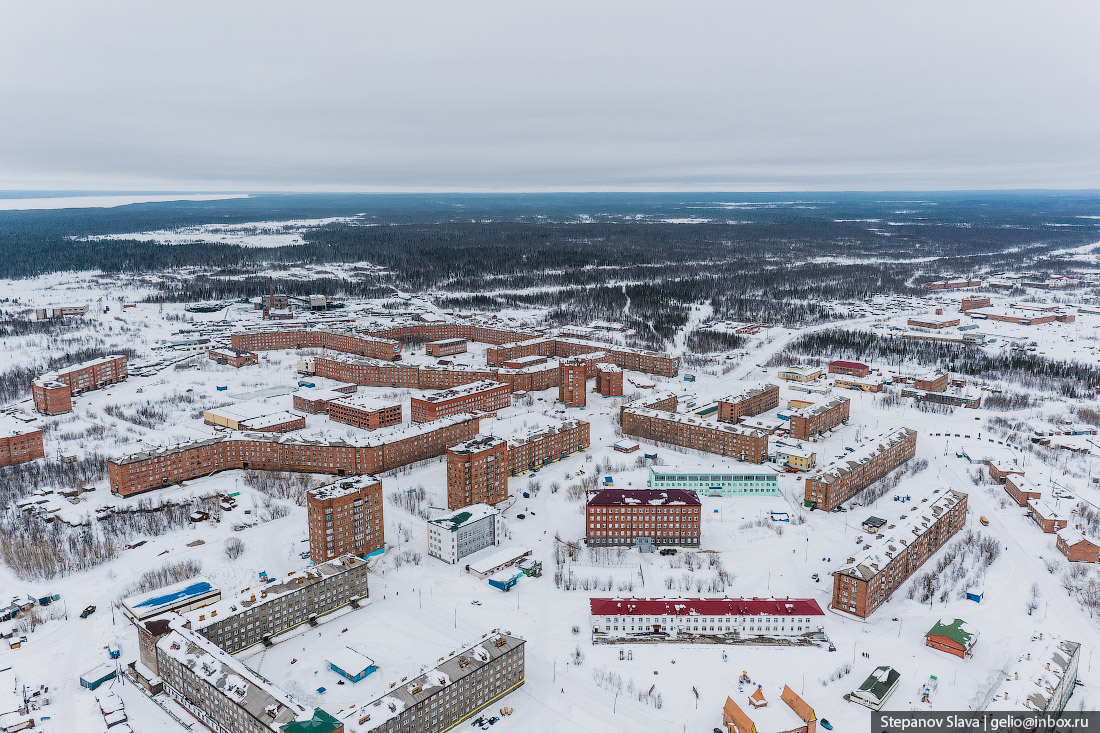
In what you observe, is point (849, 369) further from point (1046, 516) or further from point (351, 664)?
point (351, 664)

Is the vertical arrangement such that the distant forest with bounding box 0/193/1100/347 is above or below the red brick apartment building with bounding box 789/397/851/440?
above

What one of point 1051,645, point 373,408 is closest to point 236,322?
point 373,408

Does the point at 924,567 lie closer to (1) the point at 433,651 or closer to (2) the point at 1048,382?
(1) the point at 433,651

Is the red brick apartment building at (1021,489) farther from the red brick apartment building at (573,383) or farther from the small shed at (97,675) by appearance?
the small shed at (97,675)

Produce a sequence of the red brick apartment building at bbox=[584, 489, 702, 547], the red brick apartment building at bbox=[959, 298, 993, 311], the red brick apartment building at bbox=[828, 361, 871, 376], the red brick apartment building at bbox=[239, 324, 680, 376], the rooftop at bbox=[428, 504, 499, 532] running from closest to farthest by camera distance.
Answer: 1. the rooftop at bbox=[428, 504, 499, 532]
2. the red brick apartment building at bbox=[584, 489, 702, 547]
3. the red brick apartment building at bbox=[828, 361, 871, 376]
4. the red brick apartment building at bbox=[239, 324, 680, 376]
5. the red brick apartment building at bbox=[959, 298, 993, 311]

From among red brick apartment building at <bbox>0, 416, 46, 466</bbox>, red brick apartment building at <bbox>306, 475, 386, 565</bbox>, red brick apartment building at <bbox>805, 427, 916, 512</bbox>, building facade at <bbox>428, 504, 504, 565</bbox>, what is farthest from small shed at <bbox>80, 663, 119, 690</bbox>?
red brick apartment building at <bbox>805, 427, 916, 512</bbox>

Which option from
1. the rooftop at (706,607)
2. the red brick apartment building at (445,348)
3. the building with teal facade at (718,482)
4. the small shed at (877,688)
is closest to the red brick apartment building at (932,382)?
the building with teal facade at (718,482)

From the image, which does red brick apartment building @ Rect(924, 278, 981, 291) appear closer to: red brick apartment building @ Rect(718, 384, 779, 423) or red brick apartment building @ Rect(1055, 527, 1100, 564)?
red brick apartment building @ Rect(718, 384, 779, 423)
